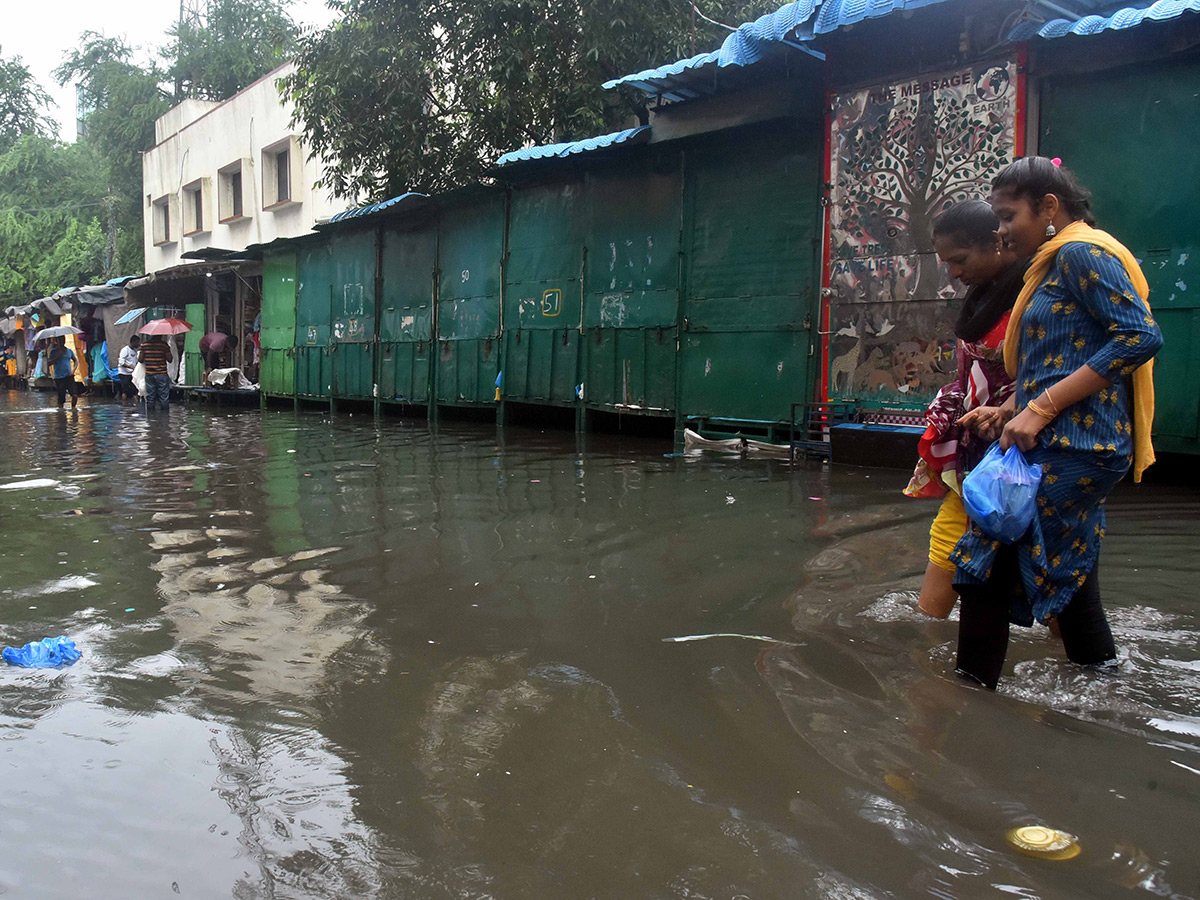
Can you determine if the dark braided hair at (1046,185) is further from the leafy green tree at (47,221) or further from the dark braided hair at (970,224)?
the leafy green tree at (47,221)

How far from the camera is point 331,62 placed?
1425cm

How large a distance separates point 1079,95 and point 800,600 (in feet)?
18.3

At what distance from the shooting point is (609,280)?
1134 centimetres

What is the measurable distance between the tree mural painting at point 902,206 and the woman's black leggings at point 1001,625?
561 centimetres

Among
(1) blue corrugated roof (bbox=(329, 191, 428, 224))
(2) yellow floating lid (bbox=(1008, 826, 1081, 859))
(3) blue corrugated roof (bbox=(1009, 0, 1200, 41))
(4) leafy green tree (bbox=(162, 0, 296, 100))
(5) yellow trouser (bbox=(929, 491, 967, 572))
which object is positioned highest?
(4) leafy green tree (bbox=(162, 0, 296, 100))

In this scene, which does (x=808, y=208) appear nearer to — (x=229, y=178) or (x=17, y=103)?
(x=229, y=178)

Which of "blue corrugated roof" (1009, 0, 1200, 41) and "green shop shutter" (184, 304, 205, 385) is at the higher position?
"blue corrugated roof" (1009, 0, 1200, 41)

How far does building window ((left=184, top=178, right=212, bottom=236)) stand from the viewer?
26844mm

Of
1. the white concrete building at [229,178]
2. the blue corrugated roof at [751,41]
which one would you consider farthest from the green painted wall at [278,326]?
the blue corrugated roof at [751,41]

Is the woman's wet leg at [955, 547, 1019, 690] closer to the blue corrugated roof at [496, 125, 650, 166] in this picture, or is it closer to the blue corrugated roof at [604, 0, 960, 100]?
the blue corrugated roof at [604, 0, 960, 100]

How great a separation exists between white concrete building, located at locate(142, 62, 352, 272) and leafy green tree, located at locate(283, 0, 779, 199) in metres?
6.86

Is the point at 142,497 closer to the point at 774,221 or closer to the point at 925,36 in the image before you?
the point at 774,221

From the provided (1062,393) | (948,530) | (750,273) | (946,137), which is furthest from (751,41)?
(1062,393)

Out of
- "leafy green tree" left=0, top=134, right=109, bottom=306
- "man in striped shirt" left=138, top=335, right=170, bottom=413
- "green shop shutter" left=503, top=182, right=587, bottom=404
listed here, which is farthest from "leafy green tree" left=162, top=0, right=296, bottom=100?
"green shop shutter" left=503, top=182, right=587, bottom=404
